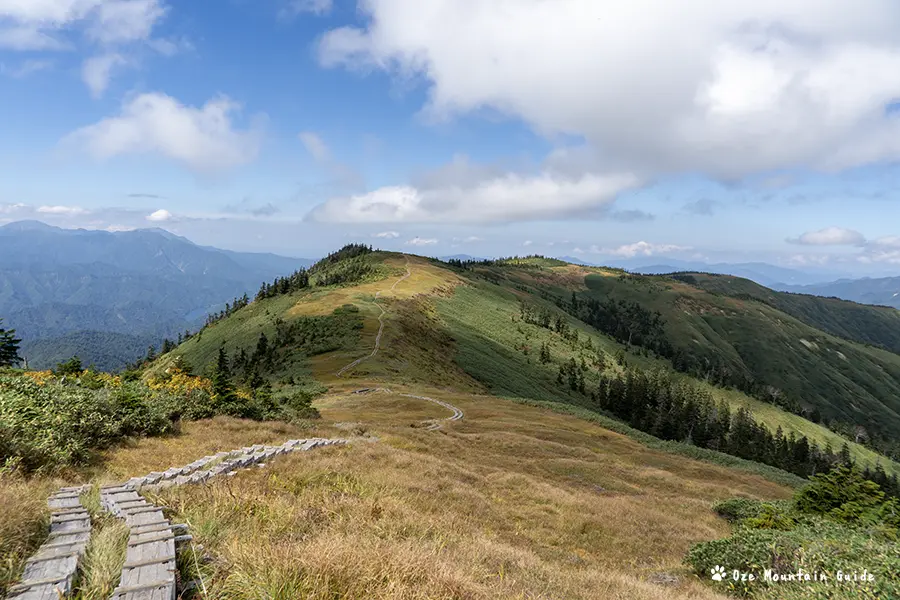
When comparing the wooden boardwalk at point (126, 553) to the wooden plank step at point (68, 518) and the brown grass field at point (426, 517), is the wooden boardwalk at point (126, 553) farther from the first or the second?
the brown grass field at point (426, 517)

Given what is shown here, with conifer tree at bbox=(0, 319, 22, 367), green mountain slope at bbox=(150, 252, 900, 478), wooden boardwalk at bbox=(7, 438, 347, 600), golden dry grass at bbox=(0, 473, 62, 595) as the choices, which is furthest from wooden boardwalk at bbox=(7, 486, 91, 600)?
conifer tree at bbox=(0, 319, 22, 367)

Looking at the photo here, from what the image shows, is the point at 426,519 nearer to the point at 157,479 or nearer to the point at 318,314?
the point at 157,479

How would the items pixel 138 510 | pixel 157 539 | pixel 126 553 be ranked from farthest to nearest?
pixel 138 510
pixel 157 539
pixel 126 553

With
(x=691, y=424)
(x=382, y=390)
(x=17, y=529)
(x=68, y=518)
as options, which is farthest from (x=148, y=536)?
(x=691, y=424)

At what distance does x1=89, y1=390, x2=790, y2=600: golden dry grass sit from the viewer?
5746mm

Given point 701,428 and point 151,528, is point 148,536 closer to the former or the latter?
point 151,528

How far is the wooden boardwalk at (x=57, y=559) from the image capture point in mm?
4641

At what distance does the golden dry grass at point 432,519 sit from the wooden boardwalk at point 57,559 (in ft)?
4.72

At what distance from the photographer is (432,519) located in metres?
11.3

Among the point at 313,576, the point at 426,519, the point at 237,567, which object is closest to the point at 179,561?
the point at 237,567

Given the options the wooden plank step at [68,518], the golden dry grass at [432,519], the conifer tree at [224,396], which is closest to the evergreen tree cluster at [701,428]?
the golden dry grass at [432,519]

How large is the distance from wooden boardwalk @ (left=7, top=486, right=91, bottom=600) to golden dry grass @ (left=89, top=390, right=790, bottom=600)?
144cm

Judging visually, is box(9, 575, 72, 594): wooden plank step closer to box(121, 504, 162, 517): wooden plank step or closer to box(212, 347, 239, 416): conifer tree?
box(121, 504, 162, 517): wooden plank step

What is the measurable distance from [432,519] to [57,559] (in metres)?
7.79
